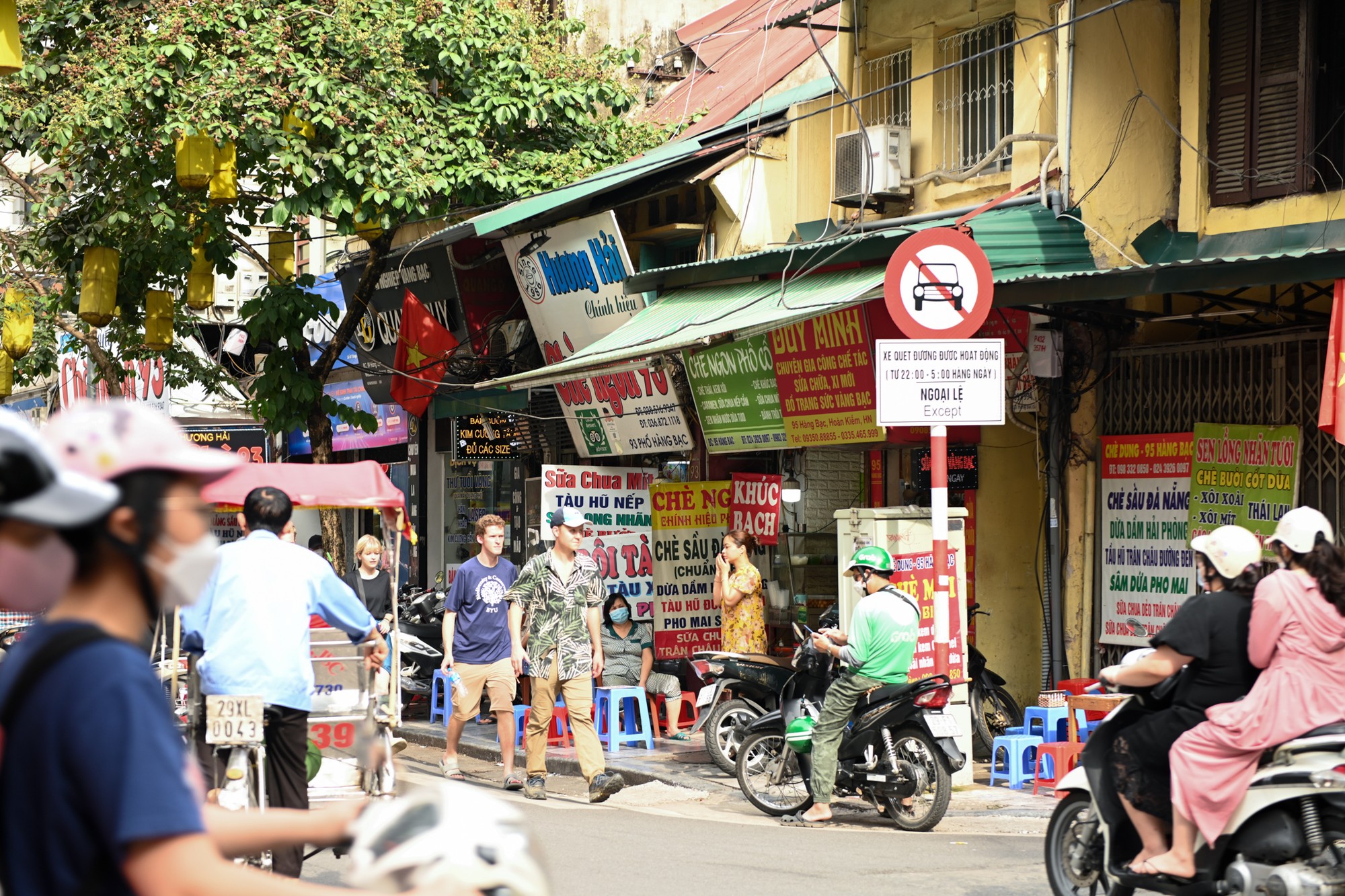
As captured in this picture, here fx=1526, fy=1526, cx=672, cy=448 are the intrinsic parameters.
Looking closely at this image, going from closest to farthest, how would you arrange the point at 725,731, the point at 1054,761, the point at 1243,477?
the point at 1054,761 → the point at 1243,477 → the point at 725,731

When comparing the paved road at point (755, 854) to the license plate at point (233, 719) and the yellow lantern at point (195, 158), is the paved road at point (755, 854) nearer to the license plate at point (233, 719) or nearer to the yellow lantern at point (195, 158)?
the license plate at point (233, 719)

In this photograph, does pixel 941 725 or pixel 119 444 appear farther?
pixel 941 725

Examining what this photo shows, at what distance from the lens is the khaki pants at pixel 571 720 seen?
10.6 m

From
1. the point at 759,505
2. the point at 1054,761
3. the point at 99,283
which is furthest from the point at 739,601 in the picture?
the point at 99,283

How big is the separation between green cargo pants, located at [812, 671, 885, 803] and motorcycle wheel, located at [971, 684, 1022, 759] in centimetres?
249

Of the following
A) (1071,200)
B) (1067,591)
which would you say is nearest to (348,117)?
(1071,200)

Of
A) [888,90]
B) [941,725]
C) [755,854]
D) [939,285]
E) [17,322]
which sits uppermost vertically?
[888,90]

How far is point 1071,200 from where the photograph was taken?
1159 centimetres

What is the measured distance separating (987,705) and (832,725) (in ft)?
10.8

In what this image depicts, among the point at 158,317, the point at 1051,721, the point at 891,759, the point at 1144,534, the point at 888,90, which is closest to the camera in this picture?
the point at 891,759

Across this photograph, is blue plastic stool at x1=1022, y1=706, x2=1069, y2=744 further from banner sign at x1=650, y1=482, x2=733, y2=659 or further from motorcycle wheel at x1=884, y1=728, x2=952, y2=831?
banner sign at x1=650, y1=482, x2=733, y2=659

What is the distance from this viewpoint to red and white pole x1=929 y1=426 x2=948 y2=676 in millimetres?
9695

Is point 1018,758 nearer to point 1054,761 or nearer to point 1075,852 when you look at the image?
point 1054,761

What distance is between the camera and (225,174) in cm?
1459
